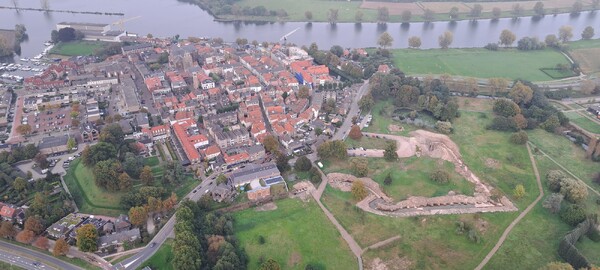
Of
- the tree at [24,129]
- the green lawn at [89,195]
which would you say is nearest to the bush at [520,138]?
the green lawn at [89,195]

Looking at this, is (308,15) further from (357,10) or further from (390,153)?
(390,153)

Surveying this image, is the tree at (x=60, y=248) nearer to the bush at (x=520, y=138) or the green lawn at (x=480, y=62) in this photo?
the bush at (x=520, y=138)

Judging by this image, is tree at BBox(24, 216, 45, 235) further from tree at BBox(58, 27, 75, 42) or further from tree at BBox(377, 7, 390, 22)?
tree at BBox(377, 7, 390, 22)

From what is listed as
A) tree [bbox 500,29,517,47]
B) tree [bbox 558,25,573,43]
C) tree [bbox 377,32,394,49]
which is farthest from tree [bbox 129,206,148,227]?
tree [bbox 558,25,573,43]

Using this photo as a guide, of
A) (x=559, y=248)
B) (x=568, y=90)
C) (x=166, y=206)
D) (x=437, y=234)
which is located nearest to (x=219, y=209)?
(x=166, y=206)

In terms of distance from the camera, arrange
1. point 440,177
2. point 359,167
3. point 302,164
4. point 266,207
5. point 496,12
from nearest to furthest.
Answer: point 266,207, point 440,177, point 359,167, point 302,164, point 496,12

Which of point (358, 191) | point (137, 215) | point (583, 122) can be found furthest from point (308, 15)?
Result: point (137, 215)

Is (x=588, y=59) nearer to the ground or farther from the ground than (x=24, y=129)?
farther from the ground

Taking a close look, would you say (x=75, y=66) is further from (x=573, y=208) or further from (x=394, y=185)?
(x=573, y=208)
